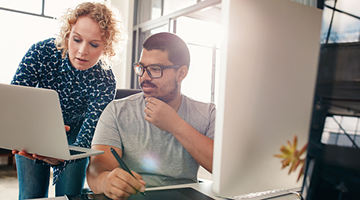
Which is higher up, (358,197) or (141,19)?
(141,19)

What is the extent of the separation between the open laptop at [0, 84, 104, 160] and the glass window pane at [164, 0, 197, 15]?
2956 millimetres

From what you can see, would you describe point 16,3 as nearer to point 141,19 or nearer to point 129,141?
point 141,19

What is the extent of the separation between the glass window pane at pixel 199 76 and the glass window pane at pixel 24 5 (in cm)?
221

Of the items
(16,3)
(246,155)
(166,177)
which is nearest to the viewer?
(246,155)

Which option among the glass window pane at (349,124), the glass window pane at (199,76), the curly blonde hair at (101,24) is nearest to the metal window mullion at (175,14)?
the glass window pane at (199,76)

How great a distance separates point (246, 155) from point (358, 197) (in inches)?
6.1

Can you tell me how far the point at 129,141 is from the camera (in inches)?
42.0

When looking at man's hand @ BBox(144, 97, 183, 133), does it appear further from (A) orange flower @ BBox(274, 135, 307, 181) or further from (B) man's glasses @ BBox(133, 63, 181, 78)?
(A) orange flower @ BBox(274, 135, 307, 181)

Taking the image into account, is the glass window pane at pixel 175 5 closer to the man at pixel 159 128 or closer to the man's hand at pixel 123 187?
the man at pixel 159 128

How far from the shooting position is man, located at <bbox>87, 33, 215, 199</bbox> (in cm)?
97

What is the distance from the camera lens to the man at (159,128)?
973mm

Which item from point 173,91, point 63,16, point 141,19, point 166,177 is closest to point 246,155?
point 166,177

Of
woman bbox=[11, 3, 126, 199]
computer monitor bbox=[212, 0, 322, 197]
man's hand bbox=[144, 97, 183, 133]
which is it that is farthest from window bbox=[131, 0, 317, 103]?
computer monitor bbox=[212, 0, 322, 197]

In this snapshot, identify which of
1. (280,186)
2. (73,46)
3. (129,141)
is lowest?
(129,141)
